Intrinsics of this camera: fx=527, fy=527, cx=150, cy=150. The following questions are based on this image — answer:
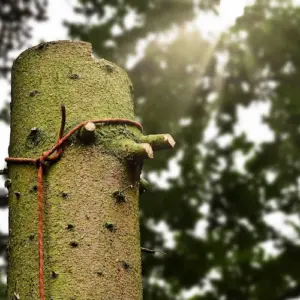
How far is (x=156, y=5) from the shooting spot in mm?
5555

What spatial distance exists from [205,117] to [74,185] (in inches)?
216

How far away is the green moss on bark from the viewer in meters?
1.08

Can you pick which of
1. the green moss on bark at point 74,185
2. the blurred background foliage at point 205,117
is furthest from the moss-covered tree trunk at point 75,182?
the blurred background foliage at point 205,117

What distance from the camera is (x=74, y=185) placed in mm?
1140

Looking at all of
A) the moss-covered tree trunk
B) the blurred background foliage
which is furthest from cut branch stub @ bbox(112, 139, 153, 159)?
the blurred background foliage

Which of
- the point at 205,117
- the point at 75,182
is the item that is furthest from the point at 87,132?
the point at 205,117

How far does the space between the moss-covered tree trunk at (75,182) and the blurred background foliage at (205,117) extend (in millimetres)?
4326

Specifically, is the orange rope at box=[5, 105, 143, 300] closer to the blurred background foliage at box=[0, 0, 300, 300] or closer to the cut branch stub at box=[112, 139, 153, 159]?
the cut branch stub at box=[112, 139, 153, 159]

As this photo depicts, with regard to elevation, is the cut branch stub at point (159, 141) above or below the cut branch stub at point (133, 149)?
above

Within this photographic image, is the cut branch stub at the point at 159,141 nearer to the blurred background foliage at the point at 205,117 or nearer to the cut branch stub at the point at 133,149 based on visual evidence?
the cut branch stub at the point at 133,149

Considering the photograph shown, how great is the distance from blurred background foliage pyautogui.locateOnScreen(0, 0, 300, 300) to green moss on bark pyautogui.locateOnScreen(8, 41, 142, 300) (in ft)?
14.2

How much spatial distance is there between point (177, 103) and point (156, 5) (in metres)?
1.19

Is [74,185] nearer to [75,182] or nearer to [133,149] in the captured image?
[75,182]

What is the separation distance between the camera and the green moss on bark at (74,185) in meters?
1.08
